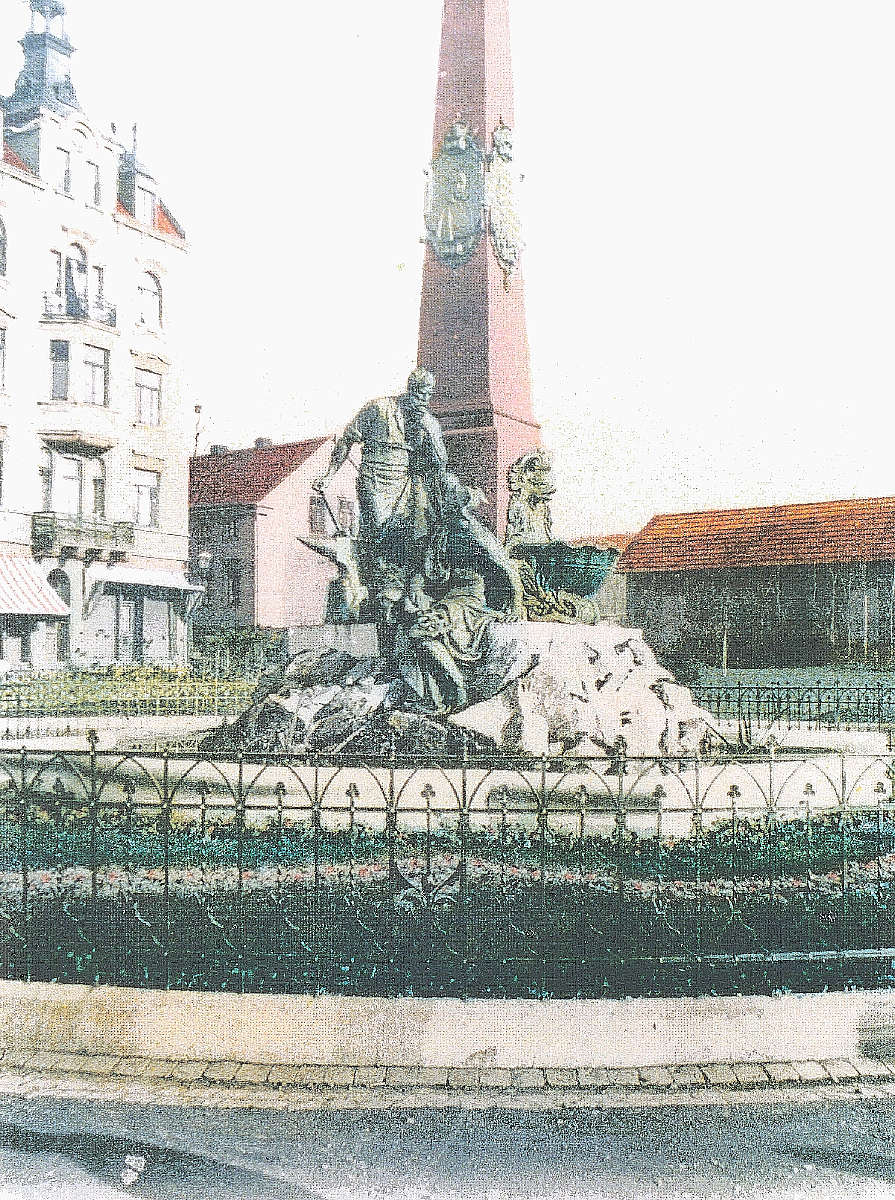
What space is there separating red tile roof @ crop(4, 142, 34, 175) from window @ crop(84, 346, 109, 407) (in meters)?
3.08

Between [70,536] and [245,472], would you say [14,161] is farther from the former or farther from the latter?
[245,472]

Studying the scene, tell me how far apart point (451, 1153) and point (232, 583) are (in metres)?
26.4

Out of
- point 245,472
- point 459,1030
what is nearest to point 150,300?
point 245,472

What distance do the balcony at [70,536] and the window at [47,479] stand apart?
17.2 inches

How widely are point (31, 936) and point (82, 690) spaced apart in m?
9.53

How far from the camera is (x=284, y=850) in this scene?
7.23m

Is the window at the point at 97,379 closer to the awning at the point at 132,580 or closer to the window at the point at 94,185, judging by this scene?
the window at the point at 94,185

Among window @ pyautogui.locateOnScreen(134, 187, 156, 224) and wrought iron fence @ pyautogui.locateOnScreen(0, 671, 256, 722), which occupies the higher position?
window @ pyautogui.locateOnScreen(134, 187, 156, 224)

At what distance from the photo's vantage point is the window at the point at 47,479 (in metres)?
17.3

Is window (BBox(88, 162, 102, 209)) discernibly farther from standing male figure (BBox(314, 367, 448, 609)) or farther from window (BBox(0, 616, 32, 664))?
standing male figure (BBox(314, 367, 448, 609))

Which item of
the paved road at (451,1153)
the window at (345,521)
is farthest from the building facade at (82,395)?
the paved road at (451,1153)

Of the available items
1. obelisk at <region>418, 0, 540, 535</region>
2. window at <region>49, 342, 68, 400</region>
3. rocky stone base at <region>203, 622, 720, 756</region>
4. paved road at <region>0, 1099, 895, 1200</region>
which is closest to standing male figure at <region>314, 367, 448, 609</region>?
rocky stone base at <region>203, 622, 720, 756</region>

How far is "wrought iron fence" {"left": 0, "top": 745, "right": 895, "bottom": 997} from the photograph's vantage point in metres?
4.95

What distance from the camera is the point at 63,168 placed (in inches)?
627
